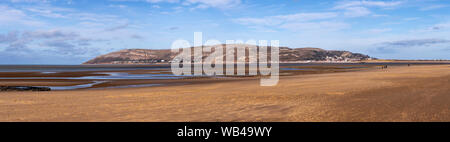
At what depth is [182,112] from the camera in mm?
10773
